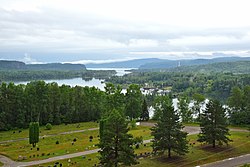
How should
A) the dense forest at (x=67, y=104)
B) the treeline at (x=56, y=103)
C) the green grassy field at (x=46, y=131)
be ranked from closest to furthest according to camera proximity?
the green grassy field at (x=46, y=131)
the dense forest at (x=67, y=104)
the treeline at (x=56, y=103)

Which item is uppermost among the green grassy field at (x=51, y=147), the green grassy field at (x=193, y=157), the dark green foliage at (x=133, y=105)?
the dark green foliage at (x=133, y=105)

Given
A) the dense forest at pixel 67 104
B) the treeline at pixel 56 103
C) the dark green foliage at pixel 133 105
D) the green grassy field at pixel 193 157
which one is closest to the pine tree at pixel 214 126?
the green grassy field at pixel 193 157

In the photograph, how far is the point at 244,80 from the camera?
161 metres

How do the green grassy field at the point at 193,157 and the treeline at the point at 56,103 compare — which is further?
the treeline at the point at 56,103

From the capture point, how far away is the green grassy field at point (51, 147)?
154 ft

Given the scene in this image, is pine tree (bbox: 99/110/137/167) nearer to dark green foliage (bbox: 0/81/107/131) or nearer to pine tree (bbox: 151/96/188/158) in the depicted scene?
pine tree (bbox: 151/96/188/158)

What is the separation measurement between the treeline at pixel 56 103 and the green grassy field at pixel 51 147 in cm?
1678

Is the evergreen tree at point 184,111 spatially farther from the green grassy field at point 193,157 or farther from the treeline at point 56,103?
the green grassy field at point 193,157

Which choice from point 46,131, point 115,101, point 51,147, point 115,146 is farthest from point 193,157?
point 46,131

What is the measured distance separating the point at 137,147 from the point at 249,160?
55.2ft

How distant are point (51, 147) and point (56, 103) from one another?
29.3m

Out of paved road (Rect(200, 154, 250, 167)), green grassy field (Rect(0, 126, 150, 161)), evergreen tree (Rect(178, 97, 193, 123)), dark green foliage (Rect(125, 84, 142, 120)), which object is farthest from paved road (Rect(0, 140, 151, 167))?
evergreen tree (Rect(178, 97, 193, 123))

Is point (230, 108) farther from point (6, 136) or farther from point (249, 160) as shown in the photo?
point (6, 136)

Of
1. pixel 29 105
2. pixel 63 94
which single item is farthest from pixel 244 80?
pixel 29 105
